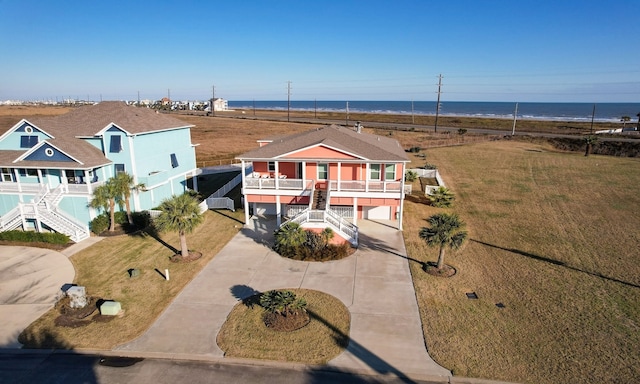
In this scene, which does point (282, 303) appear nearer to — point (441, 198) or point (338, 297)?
point (338, 297)

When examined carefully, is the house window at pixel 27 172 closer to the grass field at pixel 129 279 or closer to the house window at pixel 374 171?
the grass field at pixel 129 279

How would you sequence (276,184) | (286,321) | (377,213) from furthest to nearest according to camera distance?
(377,213), (276,184), (286,321)

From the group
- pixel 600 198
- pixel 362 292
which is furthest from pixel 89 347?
pixel 600 198

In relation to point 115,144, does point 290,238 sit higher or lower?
lower

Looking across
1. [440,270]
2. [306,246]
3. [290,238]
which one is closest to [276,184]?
[290,238]

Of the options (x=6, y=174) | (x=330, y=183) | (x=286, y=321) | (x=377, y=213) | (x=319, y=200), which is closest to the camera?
(x=286, y=321)

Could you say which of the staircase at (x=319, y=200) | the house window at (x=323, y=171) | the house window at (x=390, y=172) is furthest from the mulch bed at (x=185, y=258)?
the house window at (x=390, y=172)

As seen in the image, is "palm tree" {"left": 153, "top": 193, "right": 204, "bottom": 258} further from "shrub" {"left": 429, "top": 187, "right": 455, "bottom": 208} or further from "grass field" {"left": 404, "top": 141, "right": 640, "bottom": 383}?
"shrub" {"left": 429, "top": 187, "right": 455, "bottom": 208}
